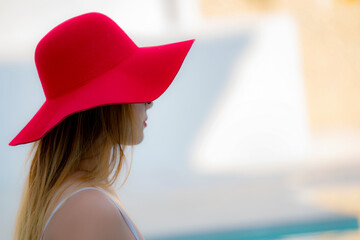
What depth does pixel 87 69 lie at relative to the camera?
792mm

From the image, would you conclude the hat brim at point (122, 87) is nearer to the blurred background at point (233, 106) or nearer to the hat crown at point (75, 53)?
the hat crown at point (75, 53)

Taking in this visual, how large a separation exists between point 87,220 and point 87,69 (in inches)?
10.5

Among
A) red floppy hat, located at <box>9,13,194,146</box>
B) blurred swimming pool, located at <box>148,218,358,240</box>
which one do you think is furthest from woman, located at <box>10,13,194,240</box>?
blurred swimming pool, located at <box>148,218,358,240</box>

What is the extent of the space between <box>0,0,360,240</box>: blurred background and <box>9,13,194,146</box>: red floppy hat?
278 centimetres

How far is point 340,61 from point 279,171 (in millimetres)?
1200

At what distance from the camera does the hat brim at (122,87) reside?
731mm

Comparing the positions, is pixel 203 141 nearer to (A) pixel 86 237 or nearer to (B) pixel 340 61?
(B) pixel 340 61

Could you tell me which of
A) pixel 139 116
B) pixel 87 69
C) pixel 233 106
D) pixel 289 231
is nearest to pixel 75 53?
pixel 87 69

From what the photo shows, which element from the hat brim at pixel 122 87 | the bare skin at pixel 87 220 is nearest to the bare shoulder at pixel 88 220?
the bare skin at pixel 87 220

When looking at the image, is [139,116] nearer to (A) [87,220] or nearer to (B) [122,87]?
(B) [122,87]

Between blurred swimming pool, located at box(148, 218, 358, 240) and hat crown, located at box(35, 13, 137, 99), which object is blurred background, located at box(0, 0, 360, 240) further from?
hat crown, located at box(35, 13, 137, 99)

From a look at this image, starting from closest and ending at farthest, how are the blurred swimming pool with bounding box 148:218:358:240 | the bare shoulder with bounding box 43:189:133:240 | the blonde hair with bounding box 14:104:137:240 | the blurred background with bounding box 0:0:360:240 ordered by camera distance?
the bare shoulder with bounding box 43:189:133:240, the blonde hair with bounding box 14:104:137:240, the blurred swimming pool with bounding box 148:218:358:240, the blurred background with bounding box 0:0:360:240

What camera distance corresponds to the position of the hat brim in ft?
2.40

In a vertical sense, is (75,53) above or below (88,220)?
above
